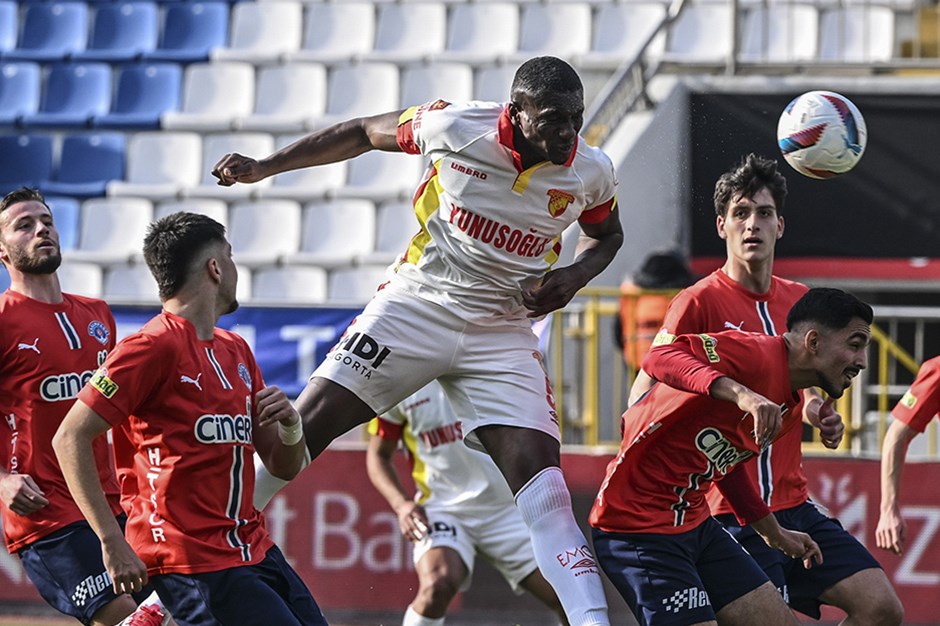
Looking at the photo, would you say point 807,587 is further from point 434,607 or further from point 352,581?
point 352,581

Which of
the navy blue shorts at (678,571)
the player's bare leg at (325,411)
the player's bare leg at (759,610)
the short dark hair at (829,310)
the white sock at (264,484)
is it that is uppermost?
the short dark hair at (829,310)

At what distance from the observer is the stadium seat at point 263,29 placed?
15195mm

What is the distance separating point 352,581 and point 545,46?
20.9ft

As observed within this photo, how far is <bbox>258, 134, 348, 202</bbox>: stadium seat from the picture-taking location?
1382 centimetres

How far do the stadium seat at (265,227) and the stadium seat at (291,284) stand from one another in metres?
0.49

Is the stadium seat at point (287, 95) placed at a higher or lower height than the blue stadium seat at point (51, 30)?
lower

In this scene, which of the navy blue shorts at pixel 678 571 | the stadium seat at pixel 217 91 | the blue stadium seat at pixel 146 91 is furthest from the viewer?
the blue stadium seat at pixel 146 91

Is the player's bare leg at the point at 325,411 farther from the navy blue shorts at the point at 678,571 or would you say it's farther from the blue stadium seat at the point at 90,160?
the blue stadium seat at the point at 90,160

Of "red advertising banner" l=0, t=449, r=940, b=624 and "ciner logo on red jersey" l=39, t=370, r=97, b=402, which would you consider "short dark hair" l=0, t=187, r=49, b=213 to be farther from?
"red advertising banner" l=0, t=449, r=940, b=624

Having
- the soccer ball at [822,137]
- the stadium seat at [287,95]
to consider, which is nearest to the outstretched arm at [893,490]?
the soccer ball at [822,137]

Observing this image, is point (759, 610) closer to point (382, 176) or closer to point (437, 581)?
point (437, 581)

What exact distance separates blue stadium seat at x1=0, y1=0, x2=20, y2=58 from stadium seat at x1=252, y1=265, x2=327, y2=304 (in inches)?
182

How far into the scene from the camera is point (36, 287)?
636 centimetres

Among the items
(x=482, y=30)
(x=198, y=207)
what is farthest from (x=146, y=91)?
(x=482, y=30)
